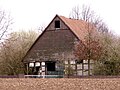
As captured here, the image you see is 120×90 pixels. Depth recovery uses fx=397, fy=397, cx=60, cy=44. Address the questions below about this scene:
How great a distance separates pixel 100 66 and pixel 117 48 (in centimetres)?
280

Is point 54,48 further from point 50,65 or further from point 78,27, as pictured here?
point 78,27

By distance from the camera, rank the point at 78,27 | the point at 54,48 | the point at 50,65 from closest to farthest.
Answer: the point at 54,48 → the point at 50,65 → the point at 78,27

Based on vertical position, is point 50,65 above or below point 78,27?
below

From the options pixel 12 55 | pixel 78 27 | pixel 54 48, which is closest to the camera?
pixel 54 48

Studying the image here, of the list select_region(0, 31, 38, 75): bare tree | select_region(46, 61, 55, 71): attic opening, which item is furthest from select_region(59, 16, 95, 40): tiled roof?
select_region(0, 31, 38, 75): bare tree

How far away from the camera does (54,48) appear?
54000mm

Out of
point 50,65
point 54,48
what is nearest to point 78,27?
point 54,48

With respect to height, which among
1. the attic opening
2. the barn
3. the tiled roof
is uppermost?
the tiled roof

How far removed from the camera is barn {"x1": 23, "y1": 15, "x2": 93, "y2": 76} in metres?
52.5

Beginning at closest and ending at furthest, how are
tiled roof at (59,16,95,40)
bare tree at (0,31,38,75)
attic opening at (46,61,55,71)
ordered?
1. tiled roof at (59,16,95,40)
2. attic opening at (46,61,55,71)
3. bare tree at (0,31,38,75)

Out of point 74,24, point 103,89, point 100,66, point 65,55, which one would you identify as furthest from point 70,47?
point 103,89

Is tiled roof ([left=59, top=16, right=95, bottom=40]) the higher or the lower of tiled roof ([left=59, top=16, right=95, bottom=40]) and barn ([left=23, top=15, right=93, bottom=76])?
the higher

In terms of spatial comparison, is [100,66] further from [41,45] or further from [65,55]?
[41,45]

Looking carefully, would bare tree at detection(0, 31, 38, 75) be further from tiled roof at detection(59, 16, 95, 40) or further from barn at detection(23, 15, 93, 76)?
tiled roof at detection(59, 16, 95, 40)
